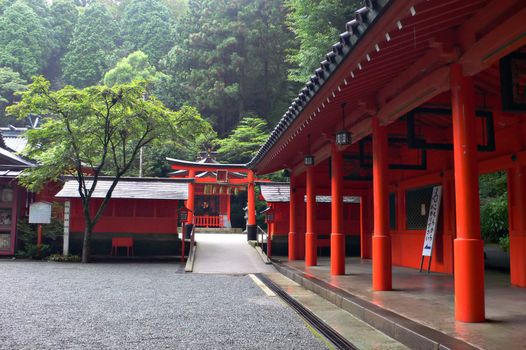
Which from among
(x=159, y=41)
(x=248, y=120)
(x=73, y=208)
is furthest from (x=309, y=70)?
(x=159, y=41)

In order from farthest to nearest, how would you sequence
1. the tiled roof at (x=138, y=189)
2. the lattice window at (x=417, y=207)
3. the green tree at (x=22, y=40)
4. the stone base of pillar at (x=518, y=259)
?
the green tree at (x=22, y=40) → the tiled roof at (x=138, y=189) → the lattice window at (x=417, y=207) → the stone base of pillar at (x=518, y=259)

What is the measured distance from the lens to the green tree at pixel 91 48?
4350cm

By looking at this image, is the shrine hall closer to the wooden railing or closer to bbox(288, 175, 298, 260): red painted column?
bbox(288, 175, 298, 260): red painted column

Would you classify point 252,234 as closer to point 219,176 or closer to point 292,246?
point 219,176

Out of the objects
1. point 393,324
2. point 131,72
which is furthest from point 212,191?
point 393,324

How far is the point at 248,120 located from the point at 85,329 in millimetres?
26807

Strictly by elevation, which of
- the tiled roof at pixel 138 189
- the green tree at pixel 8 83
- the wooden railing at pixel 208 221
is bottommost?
the wooden railing at pixel 208 221

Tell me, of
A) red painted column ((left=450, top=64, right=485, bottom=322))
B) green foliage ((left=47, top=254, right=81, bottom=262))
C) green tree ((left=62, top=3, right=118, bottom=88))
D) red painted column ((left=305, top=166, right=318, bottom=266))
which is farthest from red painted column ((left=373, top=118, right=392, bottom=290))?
green tree ((left=62, top=3, right=118, bottom=88))

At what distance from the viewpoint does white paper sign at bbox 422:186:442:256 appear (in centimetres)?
1004

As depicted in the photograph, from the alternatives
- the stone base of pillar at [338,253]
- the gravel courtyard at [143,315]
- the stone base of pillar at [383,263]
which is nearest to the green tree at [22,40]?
the gravel courtyard at [143,315]

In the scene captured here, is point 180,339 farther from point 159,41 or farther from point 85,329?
point 159,41

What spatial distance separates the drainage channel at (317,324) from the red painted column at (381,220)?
1398mm

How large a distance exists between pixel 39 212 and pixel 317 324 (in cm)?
1329

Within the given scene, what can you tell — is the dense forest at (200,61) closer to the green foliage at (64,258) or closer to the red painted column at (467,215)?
the green foliage at (64,258)
